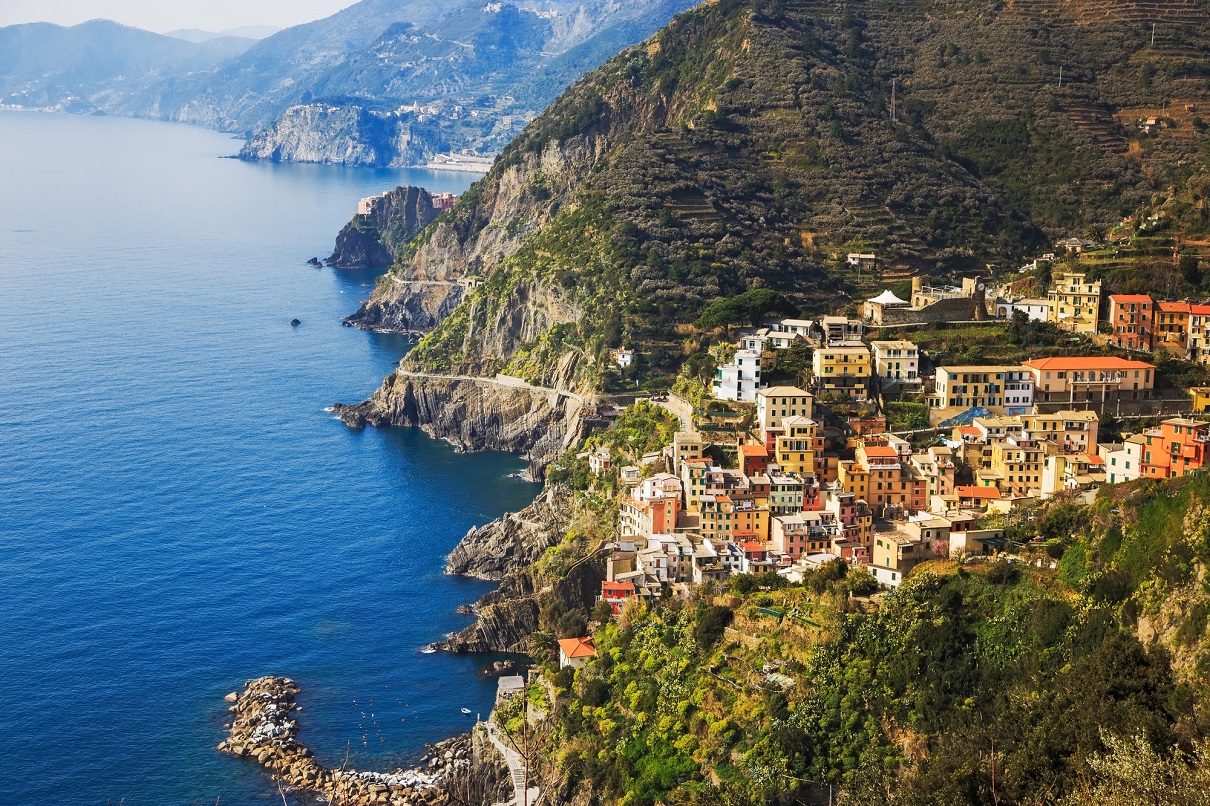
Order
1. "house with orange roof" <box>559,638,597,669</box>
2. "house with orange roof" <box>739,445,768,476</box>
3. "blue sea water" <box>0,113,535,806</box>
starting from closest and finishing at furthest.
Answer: "house with orange roof" <box>559,638,597,669</box>, "blue sea water" <box>0,113,535,806</box>, "house with orange roof" <box>739,445,768,476</box>

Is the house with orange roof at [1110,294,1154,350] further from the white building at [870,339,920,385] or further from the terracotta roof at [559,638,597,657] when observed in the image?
the terracotta roof at [559,638,597,657]

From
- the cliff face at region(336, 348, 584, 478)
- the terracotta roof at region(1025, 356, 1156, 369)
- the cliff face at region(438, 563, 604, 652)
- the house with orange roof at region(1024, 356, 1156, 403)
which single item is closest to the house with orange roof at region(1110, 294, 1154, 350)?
the terracotta roof at region(1025, 356, 1156, 369)

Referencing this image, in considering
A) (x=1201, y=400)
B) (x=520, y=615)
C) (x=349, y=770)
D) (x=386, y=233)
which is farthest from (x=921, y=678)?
(x=386, y=233)

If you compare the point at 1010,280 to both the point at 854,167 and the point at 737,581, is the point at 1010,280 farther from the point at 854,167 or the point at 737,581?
the point at 737,581

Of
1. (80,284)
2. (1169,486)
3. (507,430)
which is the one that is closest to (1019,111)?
(507,430)

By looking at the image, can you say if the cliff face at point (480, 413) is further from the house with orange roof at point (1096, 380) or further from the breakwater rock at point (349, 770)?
the breakwater rock at point (349, 770)

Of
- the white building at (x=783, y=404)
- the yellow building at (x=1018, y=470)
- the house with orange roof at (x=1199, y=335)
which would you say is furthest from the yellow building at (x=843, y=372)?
the house with orange roof at (x=1199, y=335)
